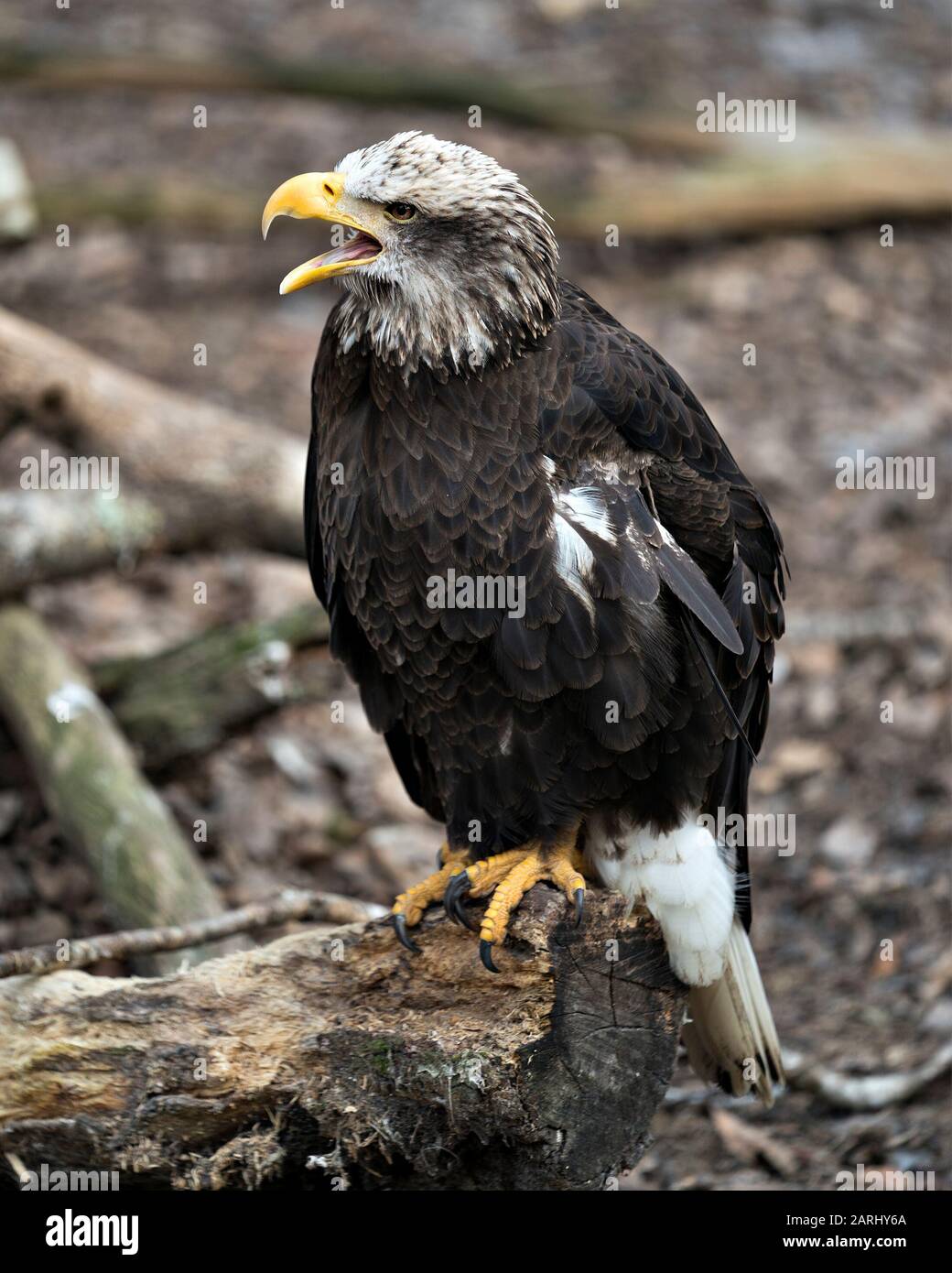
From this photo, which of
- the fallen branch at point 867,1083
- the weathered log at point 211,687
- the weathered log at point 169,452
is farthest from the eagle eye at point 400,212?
the fallen branch at point 867,1083

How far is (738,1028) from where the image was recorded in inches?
133

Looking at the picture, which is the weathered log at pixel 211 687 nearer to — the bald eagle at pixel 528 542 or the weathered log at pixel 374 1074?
the bald eagle at pixel 528 542

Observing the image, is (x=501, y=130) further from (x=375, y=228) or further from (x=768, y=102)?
(x=375, y=228)

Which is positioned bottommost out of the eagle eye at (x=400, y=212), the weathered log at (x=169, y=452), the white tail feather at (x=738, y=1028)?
the white tail feather at (x=738, y=1028)

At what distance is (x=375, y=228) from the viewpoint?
308 cm

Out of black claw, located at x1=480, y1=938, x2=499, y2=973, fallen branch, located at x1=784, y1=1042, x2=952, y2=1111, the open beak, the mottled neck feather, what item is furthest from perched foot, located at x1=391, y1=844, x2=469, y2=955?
the open beak

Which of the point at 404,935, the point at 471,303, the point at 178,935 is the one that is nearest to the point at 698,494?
the point at 471,303

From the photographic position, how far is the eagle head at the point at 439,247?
120 inches

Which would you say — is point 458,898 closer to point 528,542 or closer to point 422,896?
point 422,896

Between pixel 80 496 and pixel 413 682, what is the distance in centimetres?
211

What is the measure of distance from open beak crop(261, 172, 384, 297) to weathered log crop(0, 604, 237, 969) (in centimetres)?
175

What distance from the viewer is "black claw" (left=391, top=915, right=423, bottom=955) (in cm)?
309

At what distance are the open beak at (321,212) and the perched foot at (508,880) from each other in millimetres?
1372

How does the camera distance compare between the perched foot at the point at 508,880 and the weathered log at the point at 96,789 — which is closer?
the perched foot at the point at 508,880
